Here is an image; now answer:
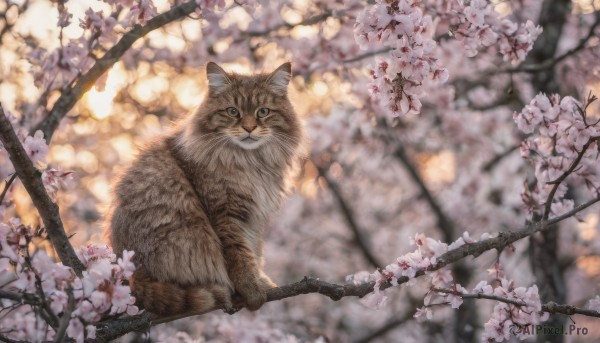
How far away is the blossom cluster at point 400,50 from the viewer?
2.97 m

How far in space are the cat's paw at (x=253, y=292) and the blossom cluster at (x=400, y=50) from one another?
114 cm

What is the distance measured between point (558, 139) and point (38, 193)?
2.72m

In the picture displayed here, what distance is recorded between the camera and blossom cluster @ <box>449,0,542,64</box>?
352cm

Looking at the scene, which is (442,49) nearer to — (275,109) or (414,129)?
(414,129)

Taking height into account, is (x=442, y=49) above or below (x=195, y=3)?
above

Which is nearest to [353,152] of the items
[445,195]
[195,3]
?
[445,195]

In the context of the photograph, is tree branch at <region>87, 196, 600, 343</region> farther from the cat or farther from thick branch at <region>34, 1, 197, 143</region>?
thick branch at <region>34, 1, 197, 143</region>

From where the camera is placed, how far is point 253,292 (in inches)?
136

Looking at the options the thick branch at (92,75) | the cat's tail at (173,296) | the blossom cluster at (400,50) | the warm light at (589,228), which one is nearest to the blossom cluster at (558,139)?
the blossom cluster at (400,50)

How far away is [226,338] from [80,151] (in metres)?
4.04

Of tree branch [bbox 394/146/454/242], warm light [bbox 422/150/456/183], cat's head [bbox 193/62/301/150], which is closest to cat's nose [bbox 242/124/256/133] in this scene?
cat's head [bbox 193/62/301/150]

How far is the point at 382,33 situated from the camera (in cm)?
302

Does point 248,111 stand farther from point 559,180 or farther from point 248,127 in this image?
point 559,180

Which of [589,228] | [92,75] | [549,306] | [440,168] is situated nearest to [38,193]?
[92,75]
